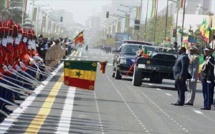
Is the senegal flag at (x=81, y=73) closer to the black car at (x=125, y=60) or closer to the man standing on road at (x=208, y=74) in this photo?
the man standing on road at (x=208, y=74)

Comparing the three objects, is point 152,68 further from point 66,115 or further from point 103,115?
point 66,115

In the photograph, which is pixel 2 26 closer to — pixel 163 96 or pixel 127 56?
pixel 163 96

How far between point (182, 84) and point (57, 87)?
5.93 metres

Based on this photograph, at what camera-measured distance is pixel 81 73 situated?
2567 centimetres

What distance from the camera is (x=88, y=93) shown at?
2931cm

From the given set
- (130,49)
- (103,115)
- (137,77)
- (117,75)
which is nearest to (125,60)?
(130,49)

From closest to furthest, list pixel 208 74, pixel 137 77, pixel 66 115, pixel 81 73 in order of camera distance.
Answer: pixel 66 115 → pixel 81 73 → pixel 208 74 → pixel 137 77

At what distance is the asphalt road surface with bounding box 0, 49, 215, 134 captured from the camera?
17688mm

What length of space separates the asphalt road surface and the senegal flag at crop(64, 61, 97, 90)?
473 millimetres

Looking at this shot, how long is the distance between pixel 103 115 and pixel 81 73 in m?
4.79

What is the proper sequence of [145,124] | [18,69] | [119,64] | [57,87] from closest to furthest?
[145,124] → [18,69] → [57,87] → [119,64]

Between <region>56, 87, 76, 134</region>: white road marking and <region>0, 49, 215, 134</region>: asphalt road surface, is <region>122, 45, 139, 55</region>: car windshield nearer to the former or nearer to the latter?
<region>0, 49, 215, 134</region>: asphalt road surface

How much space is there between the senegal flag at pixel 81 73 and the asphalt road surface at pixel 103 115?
473mm

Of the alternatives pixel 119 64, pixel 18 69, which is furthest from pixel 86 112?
pixel 119 64
